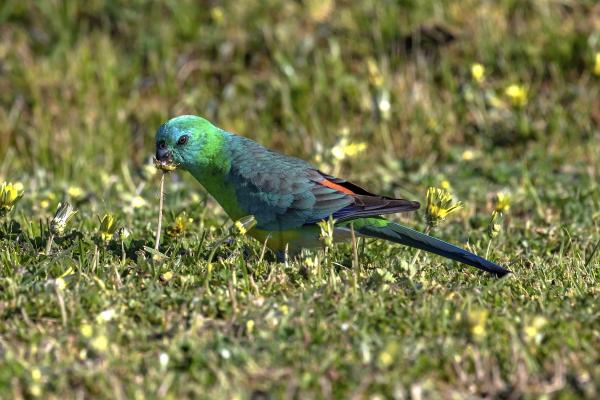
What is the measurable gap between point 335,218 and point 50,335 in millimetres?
1584

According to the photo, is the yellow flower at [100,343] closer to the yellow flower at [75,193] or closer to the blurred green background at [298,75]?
the yellow flower at [75,193]

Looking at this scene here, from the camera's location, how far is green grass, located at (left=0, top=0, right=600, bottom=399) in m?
3.67

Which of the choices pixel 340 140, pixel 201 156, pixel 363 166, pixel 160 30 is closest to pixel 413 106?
pixel 363 166

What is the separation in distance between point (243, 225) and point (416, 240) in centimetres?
84

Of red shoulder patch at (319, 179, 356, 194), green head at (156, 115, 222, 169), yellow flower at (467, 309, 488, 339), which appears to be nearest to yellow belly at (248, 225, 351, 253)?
red shoulder patch at (319, 179, 356, 194)

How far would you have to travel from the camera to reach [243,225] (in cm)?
472

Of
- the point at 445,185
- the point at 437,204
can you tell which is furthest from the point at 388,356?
the point at 445,185

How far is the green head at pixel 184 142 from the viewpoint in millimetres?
5352

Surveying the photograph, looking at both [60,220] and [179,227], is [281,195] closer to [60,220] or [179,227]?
[179,227]

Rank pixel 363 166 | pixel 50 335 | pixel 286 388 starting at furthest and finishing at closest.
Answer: pixel 363 166
pixel 50 335
pixel 286 388

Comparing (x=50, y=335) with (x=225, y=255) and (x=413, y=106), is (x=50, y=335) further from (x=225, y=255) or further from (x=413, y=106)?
(x=413, y=106)

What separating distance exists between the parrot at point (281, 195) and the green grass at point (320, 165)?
0.17m

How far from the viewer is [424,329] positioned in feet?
13.0

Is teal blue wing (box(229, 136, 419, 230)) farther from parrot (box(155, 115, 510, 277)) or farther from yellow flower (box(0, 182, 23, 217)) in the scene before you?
yellow flower (box(0, 182, 23, 217))
